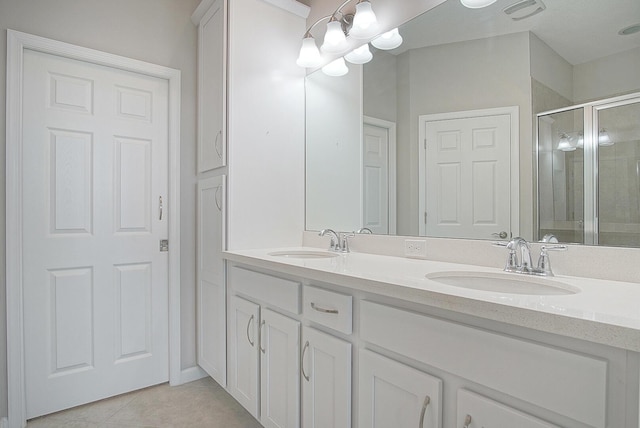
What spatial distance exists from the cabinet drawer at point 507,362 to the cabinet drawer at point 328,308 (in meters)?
0.15

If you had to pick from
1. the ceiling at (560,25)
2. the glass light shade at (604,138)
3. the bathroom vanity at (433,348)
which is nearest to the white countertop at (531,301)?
the bathroom vanity at (433,348)

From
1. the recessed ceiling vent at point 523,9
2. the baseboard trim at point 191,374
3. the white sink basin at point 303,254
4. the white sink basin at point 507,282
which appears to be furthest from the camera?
the baseboard trim at point 191,374

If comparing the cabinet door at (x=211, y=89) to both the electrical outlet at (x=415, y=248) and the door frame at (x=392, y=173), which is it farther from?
the electrical outlet at (x=415, y=248)

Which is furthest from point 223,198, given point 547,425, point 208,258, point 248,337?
point 547,425

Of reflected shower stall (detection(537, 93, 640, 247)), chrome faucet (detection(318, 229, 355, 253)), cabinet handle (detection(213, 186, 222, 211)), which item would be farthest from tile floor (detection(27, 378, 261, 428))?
reflected shower stall (detection(537, 93, 640, 247))

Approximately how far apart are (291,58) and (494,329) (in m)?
1.93

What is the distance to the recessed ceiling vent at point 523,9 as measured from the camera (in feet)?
4.09

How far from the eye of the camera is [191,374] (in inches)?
91.6

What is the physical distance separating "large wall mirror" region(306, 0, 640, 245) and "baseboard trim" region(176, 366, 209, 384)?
4.35ft

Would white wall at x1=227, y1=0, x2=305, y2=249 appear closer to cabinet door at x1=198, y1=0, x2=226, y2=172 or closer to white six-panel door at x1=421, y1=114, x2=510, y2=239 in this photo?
cabinet door at x1=198, y1=0, x2=226, y2=172

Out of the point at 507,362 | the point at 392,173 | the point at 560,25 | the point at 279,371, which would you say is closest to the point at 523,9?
the point at 560,25

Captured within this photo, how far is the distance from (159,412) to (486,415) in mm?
1842

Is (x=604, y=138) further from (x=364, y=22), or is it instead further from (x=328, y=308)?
(x=364, y=22)

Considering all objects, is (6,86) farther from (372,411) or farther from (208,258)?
(372,411)
